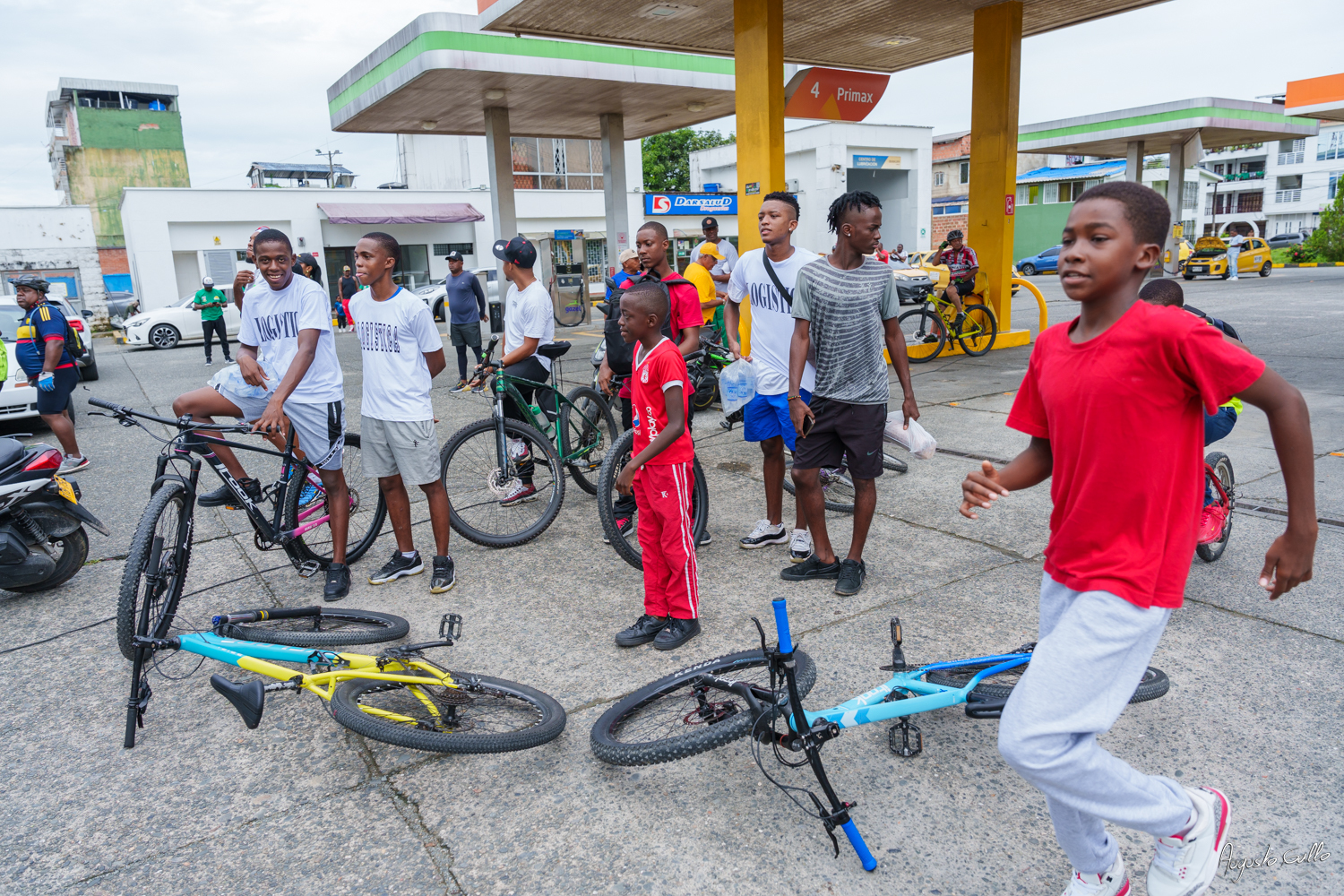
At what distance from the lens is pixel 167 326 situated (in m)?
20.9

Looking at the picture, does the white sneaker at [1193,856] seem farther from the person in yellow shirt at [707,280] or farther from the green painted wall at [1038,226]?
the green painted wall at [1038,226]

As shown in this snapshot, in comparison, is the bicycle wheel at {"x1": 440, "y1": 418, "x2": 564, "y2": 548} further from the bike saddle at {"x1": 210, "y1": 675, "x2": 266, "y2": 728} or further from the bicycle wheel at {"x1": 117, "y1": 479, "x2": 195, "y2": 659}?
the bike saddle at {"x1": 210, "y1": 675, "x2": 266, "y2": 728}

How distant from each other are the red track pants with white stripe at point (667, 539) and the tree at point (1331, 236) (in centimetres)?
3621

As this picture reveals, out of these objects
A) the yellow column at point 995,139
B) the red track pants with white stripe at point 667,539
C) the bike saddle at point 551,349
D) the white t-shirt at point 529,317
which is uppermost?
the yellow column at point 995,139

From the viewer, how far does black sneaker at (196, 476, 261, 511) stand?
414cm

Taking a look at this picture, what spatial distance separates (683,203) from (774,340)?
19700 mm

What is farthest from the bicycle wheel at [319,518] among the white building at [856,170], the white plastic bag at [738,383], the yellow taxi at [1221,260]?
the white building at [856,170]

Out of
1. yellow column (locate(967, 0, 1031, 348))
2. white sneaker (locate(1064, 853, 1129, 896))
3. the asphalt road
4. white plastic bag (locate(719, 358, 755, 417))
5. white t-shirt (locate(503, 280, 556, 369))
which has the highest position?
yellow column (locate(967, 0, 1031, 348))

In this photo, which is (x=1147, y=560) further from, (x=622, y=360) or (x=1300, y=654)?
(x=622, y=360)

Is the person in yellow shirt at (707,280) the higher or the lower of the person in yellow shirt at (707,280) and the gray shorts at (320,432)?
the higher

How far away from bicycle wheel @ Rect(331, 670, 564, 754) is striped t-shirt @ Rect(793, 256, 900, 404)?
6.86 feet

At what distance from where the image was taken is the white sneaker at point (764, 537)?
4.88 m

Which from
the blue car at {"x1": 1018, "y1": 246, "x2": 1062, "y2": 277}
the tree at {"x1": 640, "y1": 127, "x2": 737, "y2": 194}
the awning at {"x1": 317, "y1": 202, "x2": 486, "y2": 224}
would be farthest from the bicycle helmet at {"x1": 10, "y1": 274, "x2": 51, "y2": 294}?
the tree at {"x1": 640, "y1": 127, "x2": 737, "y2": 194}

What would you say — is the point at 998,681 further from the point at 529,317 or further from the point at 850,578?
the point at 529,317
